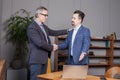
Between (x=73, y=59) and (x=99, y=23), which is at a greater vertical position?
(x=99, y=23)

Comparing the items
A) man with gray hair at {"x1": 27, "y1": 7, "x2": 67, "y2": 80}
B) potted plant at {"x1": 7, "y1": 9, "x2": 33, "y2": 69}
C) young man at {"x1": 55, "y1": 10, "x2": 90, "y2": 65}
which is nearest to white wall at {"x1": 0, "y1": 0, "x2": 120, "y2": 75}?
potted plant at {"x1": 7, "y1": 9, "x2": 33, "y2": 69}

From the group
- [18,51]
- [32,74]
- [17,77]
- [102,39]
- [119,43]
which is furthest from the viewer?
[119,43]

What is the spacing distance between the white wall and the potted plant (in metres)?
0.13

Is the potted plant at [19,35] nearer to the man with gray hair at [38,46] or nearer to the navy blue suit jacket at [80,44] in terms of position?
the man with gray hair at [38,46]

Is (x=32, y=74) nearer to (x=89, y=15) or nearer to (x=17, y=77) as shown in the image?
(x=17, y=77)

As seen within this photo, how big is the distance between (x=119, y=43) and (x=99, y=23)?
37.0 inches

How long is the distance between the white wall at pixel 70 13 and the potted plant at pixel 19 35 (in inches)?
5.0

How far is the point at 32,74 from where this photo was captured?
3.12 m

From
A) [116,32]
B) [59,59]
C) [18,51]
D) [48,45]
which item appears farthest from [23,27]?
[116,32]

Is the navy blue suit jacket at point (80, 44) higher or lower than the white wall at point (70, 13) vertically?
lower

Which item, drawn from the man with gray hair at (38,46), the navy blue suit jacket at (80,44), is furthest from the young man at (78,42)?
the man with gray hair at (38,46)

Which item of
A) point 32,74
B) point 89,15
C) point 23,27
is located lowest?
point 32,74

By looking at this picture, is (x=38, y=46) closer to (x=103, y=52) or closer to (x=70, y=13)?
(x=70, y=13)

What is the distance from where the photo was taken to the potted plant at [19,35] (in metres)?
4.74
